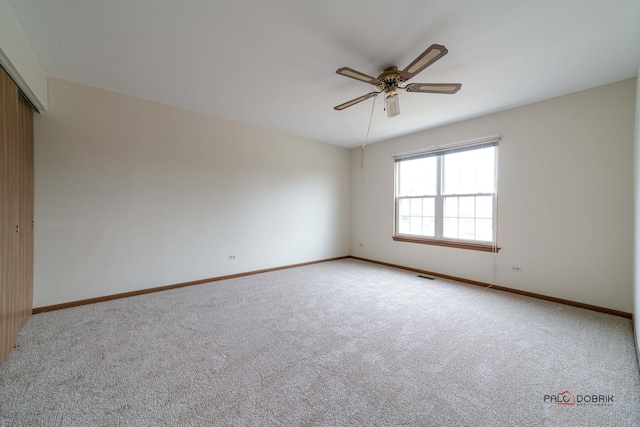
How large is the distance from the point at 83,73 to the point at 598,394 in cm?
528

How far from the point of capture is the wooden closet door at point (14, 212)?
1.97 m

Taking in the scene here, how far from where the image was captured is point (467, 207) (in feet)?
13.3

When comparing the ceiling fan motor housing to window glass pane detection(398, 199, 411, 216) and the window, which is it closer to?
the window

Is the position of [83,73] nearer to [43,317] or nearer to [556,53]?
[43,317]

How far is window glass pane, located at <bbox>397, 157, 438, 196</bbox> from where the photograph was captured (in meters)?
4.49

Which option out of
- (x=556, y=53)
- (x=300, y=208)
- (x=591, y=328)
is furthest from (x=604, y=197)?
(x=300, y=208)

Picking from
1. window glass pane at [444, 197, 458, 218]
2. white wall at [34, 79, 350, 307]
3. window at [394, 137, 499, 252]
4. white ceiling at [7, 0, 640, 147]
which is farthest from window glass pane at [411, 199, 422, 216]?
white wall at [34, 79, 350, 307]

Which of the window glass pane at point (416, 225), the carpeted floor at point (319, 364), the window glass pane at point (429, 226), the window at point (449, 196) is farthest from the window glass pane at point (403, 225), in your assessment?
the carpeted floor at point (319, 364)

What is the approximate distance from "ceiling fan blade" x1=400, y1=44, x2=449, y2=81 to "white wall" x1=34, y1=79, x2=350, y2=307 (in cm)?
303

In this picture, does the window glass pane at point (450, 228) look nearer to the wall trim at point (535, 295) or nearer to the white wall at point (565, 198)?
the white wall at point (565, 198)

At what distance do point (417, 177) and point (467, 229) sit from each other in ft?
4.23

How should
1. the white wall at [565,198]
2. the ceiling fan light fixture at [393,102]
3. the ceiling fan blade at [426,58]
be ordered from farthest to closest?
the white wall at [565,198], the ceiling fan light fixture at [393,102], the ceiling fan blade at [426,58]

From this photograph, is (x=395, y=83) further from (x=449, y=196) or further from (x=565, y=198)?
(x=565, y=198)

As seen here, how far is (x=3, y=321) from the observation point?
192 centimetres
